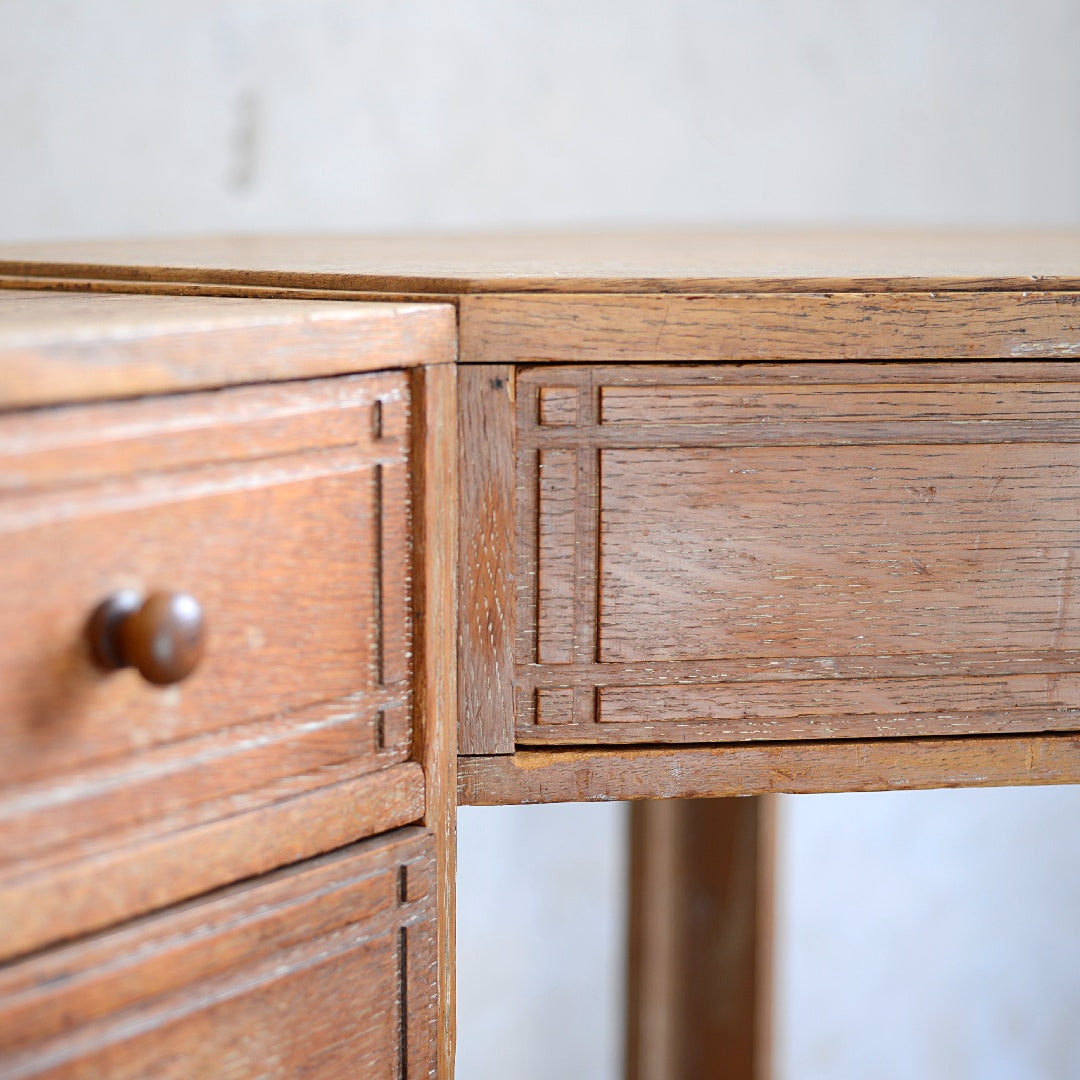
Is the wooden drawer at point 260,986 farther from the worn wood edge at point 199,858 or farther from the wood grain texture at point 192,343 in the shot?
the wood grain texture at point 192,343

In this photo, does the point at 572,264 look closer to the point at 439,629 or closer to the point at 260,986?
the point at 439,629

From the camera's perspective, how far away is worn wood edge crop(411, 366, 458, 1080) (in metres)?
0.42

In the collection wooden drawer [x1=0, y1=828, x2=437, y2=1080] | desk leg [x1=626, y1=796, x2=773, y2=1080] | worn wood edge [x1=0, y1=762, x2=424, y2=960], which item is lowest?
desk leg [x1=626, y1=796, x2=773, y2=1080]

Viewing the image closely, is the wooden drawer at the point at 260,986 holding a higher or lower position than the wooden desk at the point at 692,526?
lower

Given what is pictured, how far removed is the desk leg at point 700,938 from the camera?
1.04m

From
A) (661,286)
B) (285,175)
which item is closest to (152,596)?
(661,286)

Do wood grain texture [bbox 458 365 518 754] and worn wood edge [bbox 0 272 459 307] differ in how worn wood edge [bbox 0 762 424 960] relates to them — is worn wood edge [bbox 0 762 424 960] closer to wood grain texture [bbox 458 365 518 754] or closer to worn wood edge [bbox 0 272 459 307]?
wood grain texture [bbox 458 365 518 754]

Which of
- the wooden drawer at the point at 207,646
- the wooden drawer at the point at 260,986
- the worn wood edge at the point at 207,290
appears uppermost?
the worn wood edge at the point at 207,290

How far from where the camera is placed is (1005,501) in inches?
18.8

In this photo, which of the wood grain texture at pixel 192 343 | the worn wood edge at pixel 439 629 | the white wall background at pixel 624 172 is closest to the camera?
the wood grain texture at pixel 192 343

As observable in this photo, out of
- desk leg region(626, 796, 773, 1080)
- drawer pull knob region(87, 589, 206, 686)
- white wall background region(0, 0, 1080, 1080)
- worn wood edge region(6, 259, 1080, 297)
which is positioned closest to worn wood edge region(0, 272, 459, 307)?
worn wood edge region(6, 259, 1080, 297)

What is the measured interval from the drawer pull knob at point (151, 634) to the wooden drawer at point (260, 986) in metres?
0.07

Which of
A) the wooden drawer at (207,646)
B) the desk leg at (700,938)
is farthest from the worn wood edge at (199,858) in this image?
the desk leg at (700,938)

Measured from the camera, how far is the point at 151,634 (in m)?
0.33
